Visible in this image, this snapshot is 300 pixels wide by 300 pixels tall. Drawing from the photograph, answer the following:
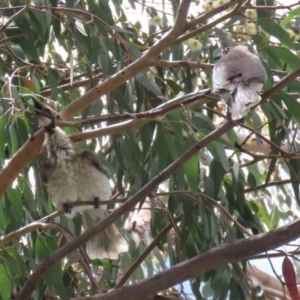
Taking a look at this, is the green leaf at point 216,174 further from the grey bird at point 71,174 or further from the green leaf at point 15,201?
the green leaf at point 15,201

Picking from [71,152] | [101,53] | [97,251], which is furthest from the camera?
[97,251]

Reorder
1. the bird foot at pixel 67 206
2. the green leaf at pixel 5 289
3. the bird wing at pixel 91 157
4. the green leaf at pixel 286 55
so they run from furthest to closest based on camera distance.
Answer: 1. the bird wing at pixel 91 157
2. the bird foot at pixel 67 206
3. the green leaf at pixel 5 289
4. the green leaf at pixel 286 55

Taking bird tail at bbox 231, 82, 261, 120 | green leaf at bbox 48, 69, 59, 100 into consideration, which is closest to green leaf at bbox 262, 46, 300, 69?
bird tail at bbox 231, 82, 261, 120

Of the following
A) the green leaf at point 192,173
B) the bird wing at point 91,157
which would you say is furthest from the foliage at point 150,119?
the bird wing at point 91,157

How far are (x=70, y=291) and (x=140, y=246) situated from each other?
0.56 meters

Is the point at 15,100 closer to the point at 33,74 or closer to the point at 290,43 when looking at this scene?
the point at 33,74

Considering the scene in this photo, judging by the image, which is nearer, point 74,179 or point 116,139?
point 116,139

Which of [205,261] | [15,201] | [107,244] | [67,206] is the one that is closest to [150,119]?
[205,261]

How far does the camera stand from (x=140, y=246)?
2.90 m

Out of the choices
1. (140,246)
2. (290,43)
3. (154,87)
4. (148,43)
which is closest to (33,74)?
(154,87)

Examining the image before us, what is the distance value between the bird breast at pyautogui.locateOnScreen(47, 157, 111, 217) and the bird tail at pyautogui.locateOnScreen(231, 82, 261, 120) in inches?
35.7

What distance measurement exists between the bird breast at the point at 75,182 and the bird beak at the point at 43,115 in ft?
1.15

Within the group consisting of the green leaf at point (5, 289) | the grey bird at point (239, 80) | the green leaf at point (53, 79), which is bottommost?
the green leaf at point (5, 289)

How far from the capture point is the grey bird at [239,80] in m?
1.50
